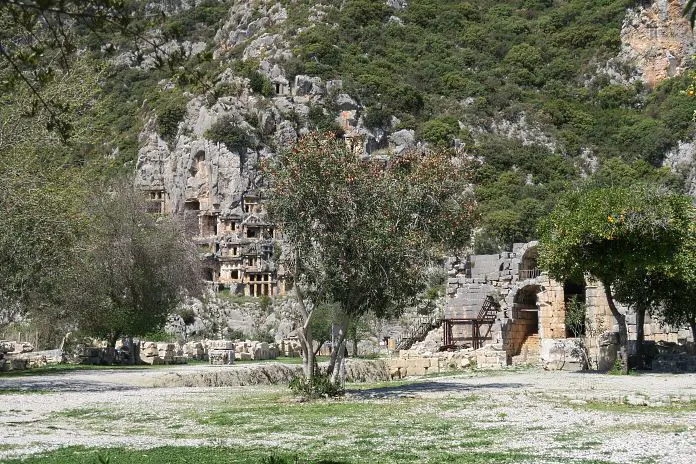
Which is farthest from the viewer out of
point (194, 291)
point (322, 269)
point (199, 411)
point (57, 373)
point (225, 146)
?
point (225, 146)

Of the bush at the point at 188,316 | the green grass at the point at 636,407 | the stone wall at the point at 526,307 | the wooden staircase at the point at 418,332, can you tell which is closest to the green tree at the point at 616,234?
the stone wall at the point at 526,307

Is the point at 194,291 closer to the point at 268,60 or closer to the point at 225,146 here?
the point at 225,146

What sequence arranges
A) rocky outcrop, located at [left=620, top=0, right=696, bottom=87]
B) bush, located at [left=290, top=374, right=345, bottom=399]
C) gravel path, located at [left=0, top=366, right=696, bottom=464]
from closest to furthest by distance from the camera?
gravel path, located at [left=0, top=366, right=696, bottom=464] < bush, located at [left=290, top=374, right=345, bottom=399] < rocky outcrop, located at [left=620, top=0, right=696, bottom=87]

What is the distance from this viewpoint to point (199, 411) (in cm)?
1686

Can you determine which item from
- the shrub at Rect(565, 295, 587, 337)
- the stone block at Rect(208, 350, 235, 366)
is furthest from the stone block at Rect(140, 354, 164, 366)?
the shrub at Rect(565, 295, 587, 337)

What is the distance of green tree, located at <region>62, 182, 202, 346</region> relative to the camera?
35.6m

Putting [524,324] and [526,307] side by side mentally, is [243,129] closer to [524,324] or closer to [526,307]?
[526,307]

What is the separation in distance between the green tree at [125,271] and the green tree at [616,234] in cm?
1782

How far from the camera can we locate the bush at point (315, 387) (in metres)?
19.2

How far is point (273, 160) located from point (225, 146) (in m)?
81.0

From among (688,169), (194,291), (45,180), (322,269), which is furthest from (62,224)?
(688,169)

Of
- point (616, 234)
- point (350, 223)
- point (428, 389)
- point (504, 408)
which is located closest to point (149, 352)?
point (428, 389)

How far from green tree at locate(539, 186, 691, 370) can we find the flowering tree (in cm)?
758

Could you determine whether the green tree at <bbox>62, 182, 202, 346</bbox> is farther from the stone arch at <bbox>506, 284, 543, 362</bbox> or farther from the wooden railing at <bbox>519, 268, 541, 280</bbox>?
the wooden railing at <bbox>519, 268, 541, 280</bbox>
